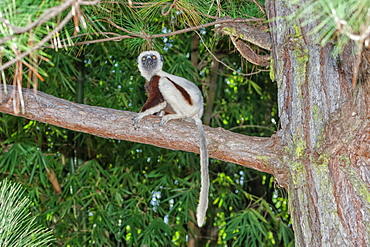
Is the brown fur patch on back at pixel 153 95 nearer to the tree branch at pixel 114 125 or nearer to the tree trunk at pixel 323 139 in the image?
the tree branch at pixel 114 125

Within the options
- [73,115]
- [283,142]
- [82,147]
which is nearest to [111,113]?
[73,115]

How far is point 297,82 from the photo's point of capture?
207 centimetres

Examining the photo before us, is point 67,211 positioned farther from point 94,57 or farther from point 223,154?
point 223,154

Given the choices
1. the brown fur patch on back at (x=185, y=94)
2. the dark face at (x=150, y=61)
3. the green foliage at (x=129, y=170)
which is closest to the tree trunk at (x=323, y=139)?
the brown fur patch on back at (x=185, y=94)

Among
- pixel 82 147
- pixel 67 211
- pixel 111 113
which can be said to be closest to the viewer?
pixel 111 113

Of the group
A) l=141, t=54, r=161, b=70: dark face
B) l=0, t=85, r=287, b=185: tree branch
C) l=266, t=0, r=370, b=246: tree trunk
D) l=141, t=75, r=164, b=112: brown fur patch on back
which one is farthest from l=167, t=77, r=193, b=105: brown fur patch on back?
l=266, t=0, r=370, b=246: tree trunk

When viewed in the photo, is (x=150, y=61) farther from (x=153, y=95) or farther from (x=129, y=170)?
(x=129, y=170)

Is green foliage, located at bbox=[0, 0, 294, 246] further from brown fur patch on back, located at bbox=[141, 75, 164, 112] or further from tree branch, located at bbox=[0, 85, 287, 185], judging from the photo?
tree branch, located at bbox=[0, 85, 287, 185]

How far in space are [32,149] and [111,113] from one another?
1829mm

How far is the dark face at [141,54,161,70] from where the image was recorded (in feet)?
11.4

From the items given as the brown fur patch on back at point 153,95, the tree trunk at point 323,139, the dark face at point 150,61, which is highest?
the dark face at point 150,61

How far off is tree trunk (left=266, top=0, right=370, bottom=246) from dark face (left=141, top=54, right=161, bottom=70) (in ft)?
4.91

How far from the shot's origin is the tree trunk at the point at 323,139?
74.0 inches

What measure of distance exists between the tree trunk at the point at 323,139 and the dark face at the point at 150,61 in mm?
1496
